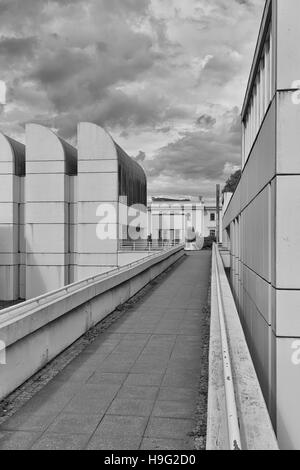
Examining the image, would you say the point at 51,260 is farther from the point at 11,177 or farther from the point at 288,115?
the point at 288,115

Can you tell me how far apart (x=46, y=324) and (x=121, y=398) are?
1.59m

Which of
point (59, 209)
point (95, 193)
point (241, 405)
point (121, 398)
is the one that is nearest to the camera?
point (241, 405)

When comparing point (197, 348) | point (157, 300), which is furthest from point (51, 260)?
point (197, 348)

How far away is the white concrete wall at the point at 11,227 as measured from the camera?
3344cm

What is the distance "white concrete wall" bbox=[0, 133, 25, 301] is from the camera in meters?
33.4

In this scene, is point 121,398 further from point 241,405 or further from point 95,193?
point 95,193

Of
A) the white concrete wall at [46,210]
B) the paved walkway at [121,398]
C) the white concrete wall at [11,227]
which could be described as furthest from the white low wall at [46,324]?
the white concrete wall at [11,227]

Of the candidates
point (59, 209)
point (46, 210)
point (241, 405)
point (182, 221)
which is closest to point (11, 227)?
point (46, 210)

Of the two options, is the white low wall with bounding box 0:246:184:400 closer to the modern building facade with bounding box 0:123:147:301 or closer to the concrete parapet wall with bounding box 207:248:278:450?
the concrete parapet wall with bounding box 207:248:278:450

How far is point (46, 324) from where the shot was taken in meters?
Result: 5.88

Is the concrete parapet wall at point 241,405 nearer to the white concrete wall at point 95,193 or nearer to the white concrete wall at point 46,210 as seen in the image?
the white concrete wall at point 95,193

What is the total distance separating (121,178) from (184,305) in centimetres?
2292

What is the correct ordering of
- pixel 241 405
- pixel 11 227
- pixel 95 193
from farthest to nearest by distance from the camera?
pixel 11 227
pixel 95 193
pixel 241 405

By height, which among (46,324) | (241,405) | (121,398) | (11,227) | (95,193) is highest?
(95,193)
